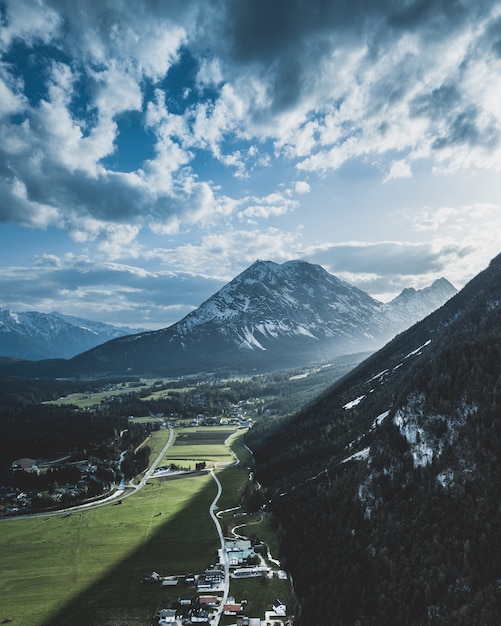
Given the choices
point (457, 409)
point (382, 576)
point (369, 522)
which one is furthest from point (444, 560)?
point (457, 409)

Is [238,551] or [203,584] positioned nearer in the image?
[203,584]

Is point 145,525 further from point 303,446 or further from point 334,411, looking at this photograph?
point 334,411

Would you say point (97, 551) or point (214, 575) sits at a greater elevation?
point (97, 551)

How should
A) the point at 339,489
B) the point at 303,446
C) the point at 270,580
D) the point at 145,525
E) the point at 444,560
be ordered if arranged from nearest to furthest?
the point at 444,560 → the point at 270,580 → the point at 339,489 → the point at 145,525 → the point at 303,446

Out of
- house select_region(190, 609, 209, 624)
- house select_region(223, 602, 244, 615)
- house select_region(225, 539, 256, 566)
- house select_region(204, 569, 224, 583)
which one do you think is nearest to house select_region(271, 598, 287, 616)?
house select_region(223, 602, 244, 615)

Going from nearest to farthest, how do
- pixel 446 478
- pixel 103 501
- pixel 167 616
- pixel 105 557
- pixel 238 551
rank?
1. pixel 167 616
2. pixel 446 478
3. pixel 238 551
4. pixel 105 557
5. pixel 103 501

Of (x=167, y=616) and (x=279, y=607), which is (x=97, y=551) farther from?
(x=279, y=607)

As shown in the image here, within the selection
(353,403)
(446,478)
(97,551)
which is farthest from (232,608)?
(353,403)

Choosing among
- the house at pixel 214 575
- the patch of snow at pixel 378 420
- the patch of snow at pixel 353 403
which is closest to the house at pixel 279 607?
the house at pixel 214 575
